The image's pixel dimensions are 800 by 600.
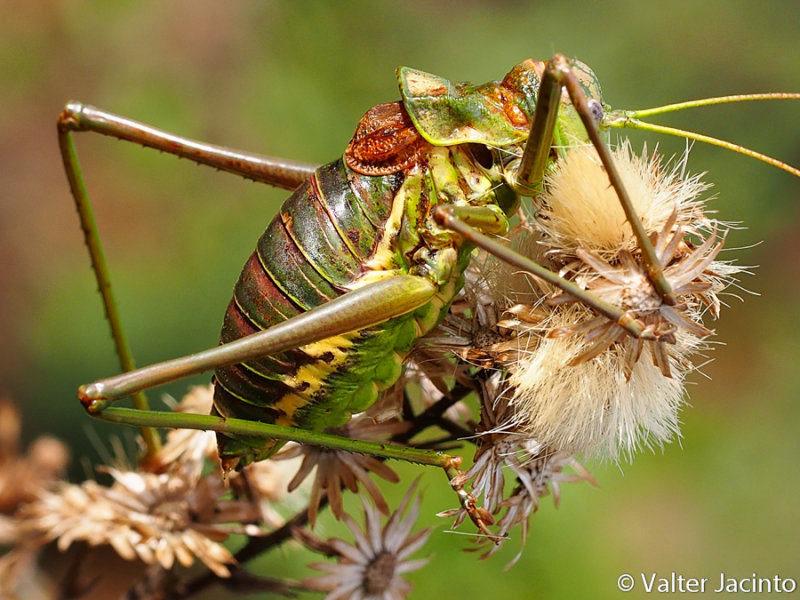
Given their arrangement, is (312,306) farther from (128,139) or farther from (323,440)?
(128,139)

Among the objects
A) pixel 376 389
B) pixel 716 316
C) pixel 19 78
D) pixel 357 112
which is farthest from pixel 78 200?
pixel 19 78

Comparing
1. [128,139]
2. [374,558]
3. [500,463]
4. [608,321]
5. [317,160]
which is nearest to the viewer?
[608,321]

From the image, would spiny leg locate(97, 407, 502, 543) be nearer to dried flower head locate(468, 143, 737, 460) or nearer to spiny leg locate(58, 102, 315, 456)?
dried flower head locate(468, 143, 737, 460)

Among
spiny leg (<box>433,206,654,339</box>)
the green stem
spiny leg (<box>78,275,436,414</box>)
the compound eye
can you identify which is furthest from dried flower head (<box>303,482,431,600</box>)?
the compound eye

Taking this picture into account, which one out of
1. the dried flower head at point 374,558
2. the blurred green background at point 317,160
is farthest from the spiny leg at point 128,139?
the blurred green background at point 317,160

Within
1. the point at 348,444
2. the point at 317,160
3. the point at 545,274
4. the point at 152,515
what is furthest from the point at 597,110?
the point at 317,160
